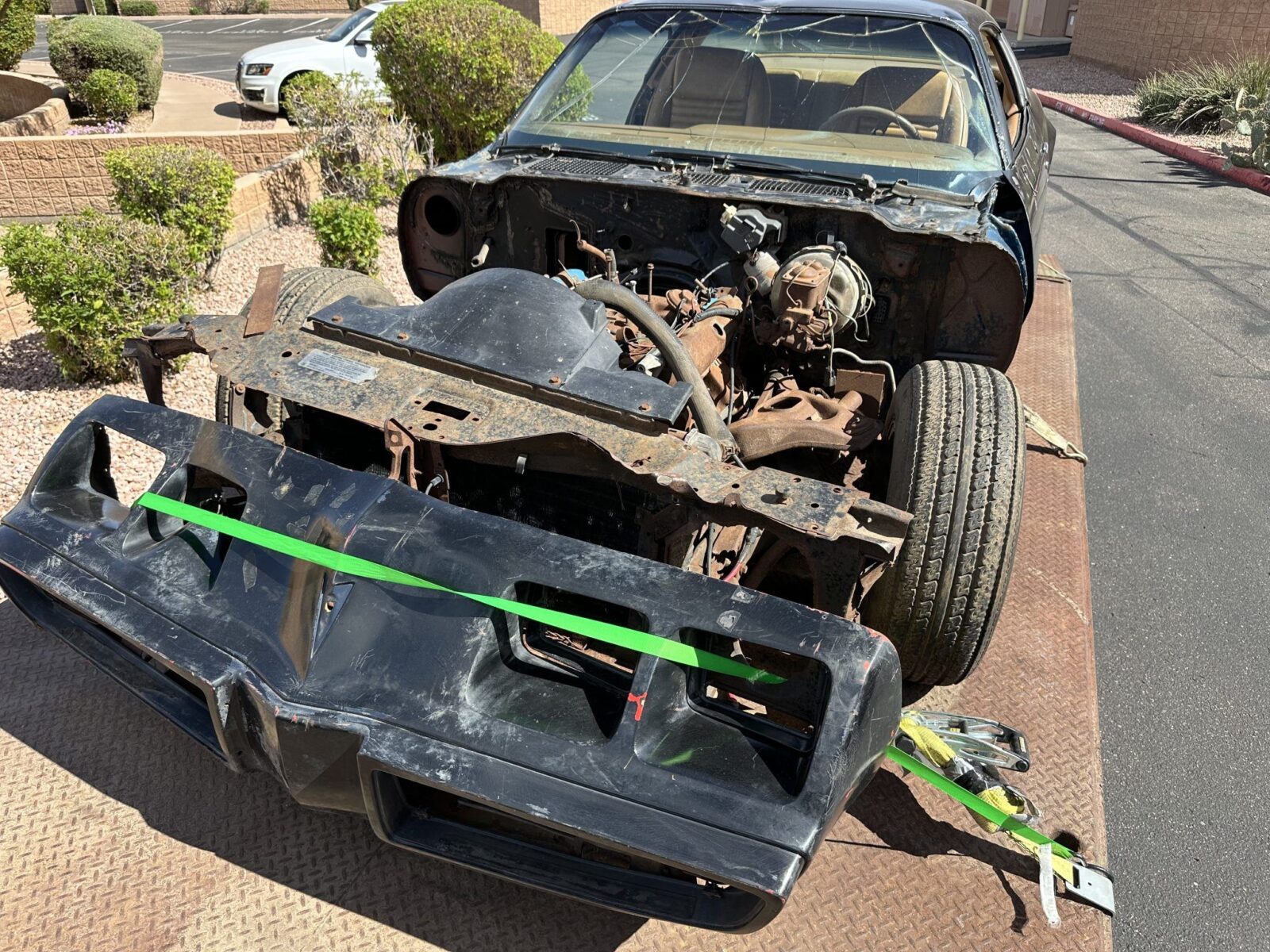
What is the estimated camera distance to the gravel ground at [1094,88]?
1181 centimetres

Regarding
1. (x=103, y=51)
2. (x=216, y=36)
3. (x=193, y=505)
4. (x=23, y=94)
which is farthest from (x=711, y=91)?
(x=216, y=36)

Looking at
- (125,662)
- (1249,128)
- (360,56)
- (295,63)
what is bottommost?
(125,662)

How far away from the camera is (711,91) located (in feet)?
12.2

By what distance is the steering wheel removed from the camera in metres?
3.47

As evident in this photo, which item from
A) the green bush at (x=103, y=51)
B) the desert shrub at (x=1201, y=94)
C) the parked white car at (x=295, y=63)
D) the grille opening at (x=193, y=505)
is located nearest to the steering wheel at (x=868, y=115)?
the grille opening at (x=193, y=505)

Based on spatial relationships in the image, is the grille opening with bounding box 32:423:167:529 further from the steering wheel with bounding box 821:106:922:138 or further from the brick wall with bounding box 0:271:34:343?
the brick wall with bounding box 0:271:34:343

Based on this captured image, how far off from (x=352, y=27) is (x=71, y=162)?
18.0 feet

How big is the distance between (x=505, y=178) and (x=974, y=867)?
108 inches

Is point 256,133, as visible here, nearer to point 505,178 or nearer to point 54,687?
point 505,178

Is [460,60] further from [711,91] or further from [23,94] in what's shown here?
[23,94]

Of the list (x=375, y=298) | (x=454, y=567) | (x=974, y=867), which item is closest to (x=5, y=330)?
(x=375, y=298)

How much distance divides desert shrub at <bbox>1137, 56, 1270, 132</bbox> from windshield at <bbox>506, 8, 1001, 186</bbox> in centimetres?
1096

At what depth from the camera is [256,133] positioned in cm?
757

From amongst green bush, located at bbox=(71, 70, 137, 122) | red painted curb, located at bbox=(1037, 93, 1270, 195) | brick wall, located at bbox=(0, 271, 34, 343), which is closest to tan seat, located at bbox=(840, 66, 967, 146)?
brick wall, located at bbox=(0, 271, 34, 343)
